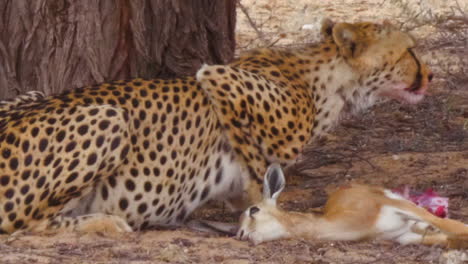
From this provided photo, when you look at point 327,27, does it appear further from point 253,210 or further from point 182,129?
point 253,210

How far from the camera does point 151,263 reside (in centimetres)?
385

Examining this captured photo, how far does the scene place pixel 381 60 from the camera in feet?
17.3

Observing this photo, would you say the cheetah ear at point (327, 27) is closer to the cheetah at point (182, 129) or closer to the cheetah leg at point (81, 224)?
the cheetah at point (182, 129)

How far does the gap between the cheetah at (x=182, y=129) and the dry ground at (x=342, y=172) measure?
0.20 m

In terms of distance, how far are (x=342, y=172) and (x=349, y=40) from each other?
2.97 ft

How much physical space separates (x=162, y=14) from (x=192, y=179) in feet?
3.76

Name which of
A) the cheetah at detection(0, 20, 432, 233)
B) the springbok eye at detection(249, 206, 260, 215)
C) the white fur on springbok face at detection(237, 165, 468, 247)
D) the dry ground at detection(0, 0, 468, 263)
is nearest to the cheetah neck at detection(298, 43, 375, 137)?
the cheetah at detection(0, 20, 432, 233)

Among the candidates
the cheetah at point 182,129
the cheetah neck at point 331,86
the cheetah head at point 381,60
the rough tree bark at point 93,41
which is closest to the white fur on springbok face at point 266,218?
the cheetah at point 182,129

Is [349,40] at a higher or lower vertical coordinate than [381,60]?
higher

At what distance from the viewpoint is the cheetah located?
14.3 ft

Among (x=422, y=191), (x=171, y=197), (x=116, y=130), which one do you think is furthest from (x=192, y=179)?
(x=422, y=191)

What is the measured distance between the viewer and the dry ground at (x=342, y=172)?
13.2 ft

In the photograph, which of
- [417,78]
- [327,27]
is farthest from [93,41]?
[417,78]

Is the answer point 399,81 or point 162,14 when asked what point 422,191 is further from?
point 162,14
